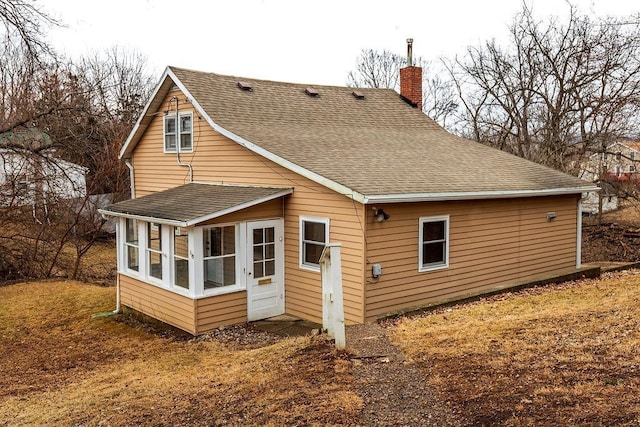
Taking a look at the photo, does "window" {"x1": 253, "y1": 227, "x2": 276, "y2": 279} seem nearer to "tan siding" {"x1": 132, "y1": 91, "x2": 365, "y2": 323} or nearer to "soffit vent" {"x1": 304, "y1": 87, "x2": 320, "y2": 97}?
"tan siding" {"x1": 132, "y1": 91, "x2": 365, "y2": 323}

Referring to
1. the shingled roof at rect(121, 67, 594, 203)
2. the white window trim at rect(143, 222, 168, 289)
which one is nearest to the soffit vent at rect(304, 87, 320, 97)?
the shingled roof at rect(121, 67, 594, 203)

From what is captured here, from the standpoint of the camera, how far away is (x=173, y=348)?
11.2m

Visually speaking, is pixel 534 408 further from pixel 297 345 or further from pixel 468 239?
pixel 468 239

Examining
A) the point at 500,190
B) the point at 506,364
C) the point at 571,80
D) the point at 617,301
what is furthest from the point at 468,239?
the point at 571,80

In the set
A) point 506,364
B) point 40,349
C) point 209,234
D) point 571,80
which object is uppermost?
point 571,80

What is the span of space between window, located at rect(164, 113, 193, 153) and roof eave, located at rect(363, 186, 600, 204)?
6.81 metres

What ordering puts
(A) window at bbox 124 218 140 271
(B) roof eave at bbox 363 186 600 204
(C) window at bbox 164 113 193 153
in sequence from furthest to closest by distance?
(C) window at bbox 164 113 193 153 < (A) window at bbox 124 218 140 271 < (B) roof eave at bbox 363 186 600 204

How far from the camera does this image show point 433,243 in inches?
485

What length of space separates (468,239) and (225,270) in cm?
544

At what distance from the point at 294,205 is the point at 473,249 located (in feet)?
13.9

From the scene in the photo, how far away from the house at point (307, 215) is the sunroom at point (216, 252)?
0.03 m

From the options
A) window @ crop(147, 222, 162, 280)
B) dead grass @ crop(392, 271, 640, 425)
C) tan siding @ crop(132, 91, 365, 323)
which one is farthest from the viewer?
window @ crop(147, 222, 162, 280)

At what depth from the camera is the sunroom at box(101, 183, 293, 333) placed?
459 inches

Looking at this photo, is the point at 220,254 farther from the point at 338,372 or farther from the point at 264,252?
the point at 338,372
